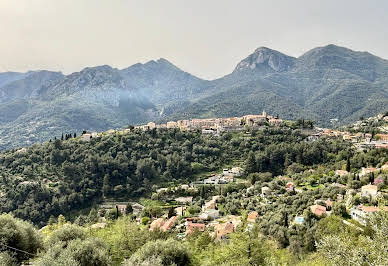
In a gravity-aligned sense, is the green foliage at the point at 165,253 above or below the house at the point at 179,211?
above

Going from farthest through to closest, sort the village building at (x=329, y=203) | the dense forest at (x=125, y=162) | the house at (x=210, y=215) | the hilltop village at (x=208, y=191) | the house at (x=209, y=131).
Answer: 1. the house at (x=209, y=131)
2. the dense forest at (x=125, y=162)
3. the house at (x=210, y=215)
4. the village building at (x=329, y=203)
5. the hilltop village at (x=208, y=191)

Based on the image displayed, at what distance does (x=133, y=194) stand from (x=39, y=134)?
489 feet

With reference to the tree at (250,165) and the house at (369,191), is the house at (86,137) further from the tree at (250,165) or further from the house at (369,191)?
the house at (369,191)

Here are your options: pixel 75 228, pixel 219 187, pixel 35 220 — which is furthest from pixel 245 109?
pixel 75 228

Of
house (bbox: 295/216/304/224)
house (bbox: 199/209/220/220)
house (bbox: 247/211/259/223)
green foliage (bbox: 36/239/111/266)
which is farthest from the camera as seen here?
house (bbox: 199/209/220/220)

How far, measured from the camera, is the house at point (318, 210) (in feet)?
107

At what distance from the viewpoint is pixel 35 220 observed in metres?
53.4

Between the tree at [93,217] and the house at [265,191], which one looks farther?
the tree at [93,217]

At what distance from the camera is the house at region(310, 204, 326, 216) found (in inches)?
1288

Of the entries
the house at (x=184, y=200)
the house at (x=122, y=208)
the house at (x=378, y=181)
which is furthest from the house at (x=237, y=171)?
the house at (x=378, y=181)

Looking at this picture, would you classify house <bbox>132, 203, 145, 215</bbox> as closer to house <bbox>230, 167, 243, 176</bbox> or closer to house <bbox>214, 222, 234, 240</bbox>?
house <bbox>230, 167, 243, 176</bbox>

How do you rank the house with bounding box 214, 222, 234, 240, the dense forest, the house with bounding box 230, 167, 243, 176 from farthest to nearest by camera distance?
1. the house with bounding box 230, 167, 243, 176
2. the dense forest
3. the house with bounding box 214, 222, 234, 240

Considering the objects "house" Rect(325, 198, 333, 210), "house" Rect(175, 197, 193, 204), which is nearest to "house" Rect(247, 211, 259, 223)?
"house" Rect(325, 198, 333, 210)

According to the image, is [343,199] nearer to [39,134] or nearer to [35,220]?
[35,220]
